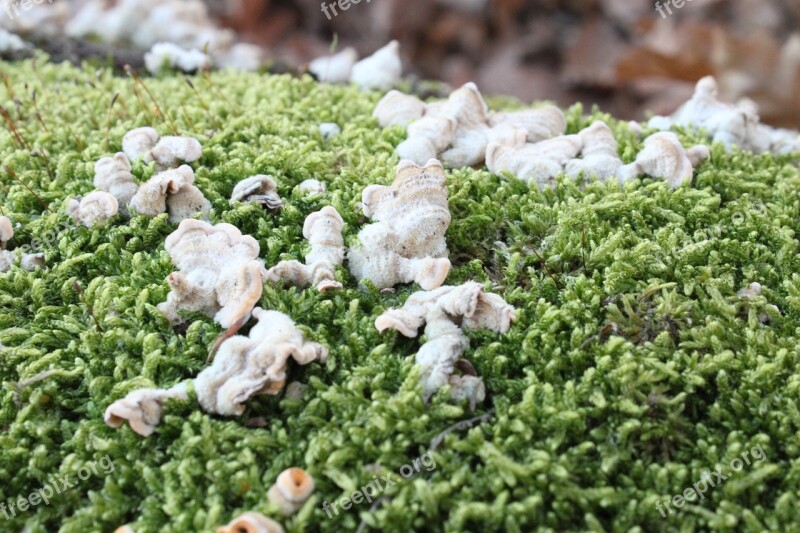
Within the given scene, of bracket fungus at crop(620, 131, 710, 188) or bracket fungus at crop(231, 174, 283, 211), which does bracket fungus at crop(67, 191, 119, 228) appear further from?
bracket fungus at crop(620, 131, 710, 188)

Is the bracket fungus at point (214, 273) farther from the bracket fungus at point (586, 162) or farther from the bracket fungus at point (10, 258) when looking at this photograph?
the bracket fungus at point (586, 162)

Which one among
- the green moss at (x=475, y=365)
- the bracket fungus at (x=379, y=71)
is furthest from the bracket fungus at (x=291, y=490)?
the bracket fungus at (x=379, y=71)

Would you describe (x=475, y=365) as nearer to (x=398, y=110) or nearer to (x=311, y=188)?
(x=311, y=188)

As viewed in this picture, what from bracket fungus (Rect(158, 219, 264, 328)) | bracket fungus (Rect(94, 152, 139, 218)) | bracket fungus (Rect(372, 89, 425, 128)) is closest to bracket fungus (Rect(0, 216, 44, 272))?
bracket fungus (Rect(94, 152, 139, 218))

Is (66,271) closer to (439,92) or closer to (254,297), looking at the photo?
(254,297)

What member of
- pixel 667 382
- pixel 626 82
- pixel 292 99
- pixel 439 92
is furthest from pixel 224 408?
pixel 626 82

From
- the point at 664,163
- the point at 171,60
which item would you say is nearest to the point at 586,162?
the point at 664,163

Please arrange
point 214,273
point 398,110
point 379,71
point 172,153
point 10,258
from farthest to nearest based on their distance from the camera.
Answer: point 379,71 → point 398,110 → point 172,153 → point 10,258 → point 214,273
